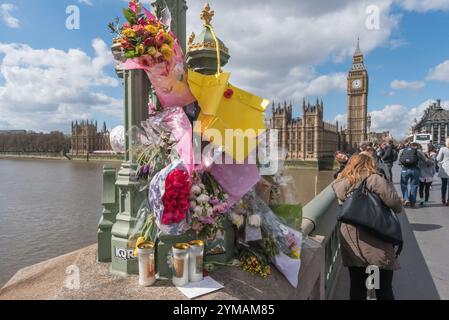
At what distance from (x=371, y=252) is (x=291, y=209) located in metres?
0.82

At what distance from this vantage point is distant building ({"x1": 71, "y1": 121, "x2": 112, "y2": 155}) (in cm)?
8521

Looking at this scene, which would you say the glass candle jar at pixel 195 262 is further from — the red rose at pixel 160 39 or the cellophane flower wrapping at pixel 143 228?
the red rose at pixel 160 39

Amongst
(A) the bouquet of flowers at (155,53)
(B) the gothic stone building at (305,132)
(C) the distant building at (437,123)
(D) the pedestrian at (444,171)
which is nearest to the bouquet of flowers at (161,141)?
(A) the bouquet of flowers at (155,53)

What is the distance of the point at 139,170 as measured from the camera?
1824mm

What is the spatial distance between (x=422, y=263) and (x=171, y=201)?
320 centimetres

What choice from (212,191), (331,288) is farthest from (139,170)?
(331,288)

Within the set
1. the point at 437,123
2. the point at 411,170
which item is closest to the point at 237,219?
the point at 411,170

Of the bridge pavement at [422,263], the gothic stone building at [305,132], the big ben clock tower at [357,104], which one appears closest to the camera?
the bridge pavement at [422,263]

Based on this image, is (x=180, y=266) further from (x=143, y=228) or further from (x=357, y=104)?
(x=357, y=104)

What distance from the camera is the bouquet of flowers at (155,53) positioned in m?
1.62

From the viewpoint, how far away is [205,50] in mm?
2117

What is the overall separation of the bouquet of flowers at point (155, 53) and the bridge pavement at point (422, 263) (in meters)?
2.63
